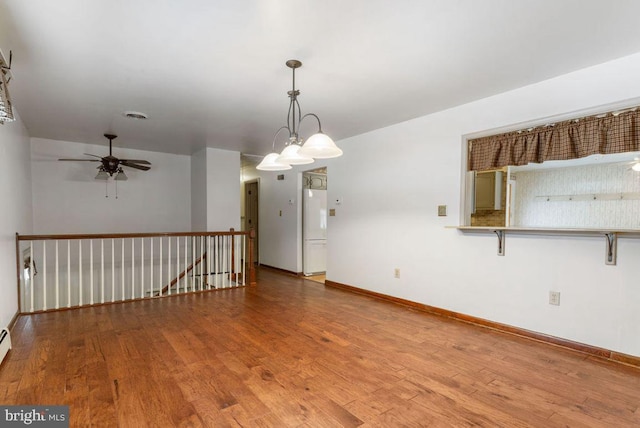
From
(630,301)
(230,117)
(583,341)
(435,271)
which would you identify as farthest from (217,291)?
(630,301)

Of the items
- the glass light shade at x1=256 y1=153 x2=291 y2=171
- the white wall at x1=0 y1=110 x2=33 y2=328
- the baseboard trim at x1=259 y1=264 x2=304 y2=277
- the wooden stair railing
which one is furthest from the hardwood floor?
the baseboard trim at x1=259 y1=264 x2=304 y2=277

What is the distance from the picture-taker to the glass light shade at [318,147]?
2.22m

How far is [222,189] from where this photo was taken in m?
5.98

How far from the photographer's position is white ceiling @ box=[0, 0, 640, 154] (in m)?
1.92

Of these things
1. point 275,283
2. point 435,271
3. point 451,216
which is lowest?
point 275,283

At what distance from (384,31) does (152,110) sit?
2870 mm

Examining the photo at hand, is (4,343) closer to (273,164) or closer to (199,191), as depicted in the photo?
(273,164)

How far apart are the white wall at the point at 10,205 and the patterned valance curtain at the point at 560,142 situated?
470 centimetres

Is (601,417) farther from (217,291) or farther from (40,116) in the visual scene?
(40,116)

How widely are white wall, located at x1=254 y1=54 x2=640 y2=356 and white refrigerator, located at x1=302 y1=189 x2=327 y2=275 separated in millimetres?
940

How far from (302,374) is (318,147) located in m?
1.61

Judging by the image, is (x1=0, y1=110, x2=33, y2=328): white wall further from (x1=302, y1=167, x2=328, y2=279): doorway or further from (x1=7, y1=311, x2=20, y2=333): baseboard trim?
(x1=302, y1=167, x2=328, y2=279): doorway

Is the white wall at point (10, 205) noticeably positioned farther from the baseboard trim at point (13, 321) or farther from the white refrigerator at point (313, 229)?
the white refrigerator at point (313, 229)

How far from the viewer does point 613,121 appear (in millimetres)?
2584
